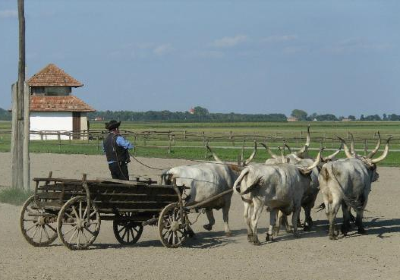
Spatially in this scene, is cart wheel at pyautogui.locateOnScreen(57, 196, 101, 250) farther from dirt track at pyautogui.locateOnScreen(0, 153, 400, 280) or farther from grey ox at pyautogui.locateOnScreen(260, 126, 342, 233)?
grey ox at pyautogui.locateOnScreen(260, 126, 342, 233)

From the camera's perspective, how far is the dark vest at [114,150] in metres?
15.5

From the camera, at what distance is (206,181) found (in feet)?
51.5

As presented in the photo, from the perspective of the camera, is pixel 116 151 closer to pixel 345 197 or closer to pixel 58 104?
pixel 345 197

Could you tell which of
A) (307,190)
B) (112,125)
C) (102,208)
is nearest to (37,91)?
(307,190)

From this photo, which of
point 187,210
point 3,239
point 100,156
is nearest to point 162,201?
point 187,210

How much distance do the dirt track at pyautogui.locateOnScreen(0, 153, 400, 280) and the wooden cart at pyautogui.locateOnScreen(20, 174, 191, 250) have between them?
0.27 m

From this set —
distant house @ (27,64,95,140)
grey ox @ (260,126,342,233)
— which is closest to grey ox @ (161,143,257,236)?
grey ox @ (260,126,342,233)

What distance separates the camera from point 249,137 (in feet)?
185

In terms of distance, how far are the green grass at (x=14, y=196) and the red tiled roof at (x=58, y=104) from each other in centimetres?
4167

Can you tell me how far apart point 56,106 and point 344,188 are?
161 ft

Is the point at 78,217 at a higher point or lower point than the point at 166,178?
lower

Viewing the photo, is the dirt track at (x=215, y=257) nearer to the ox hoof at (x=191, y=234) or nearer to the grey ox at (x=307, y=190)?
the ox hoof at (x=191, y=234)

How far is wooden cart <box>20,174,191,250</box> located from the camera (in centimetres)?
1370

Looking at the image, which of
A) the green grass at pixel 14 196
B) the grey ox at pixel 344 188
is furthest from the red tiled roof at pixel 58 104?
the grey ox at pixel 344 188
